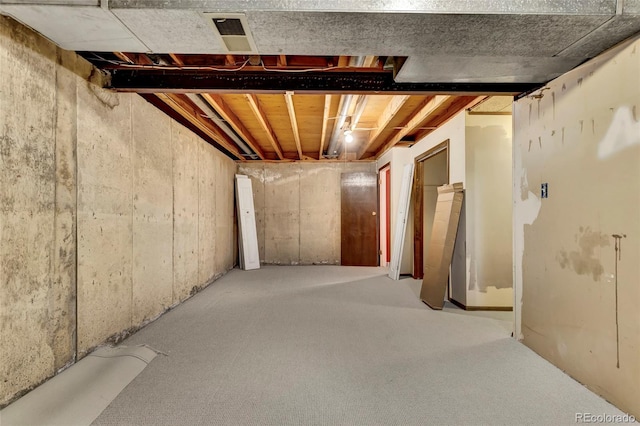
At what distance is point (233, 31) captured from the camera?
63.7 inches

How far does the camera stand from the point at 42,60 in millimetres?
1787

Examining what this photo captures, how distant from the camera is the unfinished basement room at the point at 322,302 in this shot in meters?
1.54

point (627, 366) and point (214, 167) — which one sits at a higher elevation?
point (214, 167)

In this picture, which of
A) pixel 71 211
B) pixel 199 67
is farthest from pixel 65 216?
pixel 199 67

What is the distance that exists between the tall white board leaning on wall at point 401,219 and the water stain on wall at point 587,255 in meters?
2.95

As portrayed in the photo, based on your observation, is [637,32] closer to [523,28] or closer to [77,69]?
[523,28]

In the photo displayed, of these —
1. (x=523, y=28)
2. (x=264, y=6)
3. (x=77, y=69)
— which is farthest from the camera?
(x=77, y=69)

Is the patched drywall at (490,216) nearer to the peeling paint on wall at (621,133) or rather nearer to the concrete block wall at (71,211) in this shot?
the peeling paint on wall at (621,133)

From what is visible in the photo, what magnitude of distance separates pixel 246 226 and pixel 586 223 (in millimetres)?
5409

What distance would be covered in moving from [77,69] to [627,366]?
389 centimetres

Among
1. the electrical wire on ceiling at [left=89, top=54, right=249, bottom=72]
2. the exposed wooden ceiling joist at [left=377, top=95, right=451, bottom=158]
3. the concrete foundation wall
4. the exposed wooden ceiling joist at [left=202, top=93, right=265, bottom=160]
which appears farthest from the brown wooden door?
the electrical wire on ceiling at [left=89, top=54, right=249, bottom=72]

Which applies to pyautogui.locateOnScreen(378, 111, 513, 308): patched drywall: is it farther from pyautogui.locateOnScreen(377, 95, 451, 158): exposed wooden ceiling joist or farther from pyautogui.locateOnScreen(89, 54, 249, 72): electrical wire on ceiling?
pyautogui.locateOnScreen(89, 54, 249, 72): electrical wire on ceiling

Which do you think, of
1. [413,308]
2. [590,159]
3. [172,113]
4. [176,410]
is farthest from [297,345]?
[172,113]

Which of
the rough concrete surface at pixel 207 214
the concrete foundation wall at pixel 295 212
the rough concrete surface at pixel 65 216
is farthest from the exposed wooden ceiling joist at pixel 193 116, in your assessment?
the concrete foundation wall at pixel 295 212
